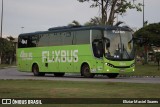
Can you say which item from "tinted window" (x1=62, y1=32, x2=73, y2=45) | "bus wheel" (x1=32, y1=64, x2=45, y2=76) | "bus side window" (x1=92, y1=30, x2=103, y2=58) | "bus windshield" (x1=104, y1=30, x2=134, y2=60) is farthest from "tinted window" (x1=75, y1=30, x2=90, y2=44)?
"bus wheel" (x1=32, y1=64, x2=45, y2=76)

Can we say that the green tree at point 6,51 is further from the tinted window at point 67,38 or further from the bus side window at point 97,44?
the bus side window at point 97,44

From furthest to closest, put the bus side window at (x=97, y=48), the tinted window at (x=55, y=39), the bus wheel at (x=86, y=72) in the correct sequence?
the tinted window at (x=55, y=39), the bus wheel at (x=86, y=72), the bus side window at (x=97, y=48)

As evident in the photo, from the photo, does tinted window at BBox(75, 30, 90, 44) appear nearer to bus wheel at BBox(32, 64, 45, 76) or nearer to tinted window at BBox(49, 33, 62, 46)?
tinted window at BBox(49, 33, 62, 46)

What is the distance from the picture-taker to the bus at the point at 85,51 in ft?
119

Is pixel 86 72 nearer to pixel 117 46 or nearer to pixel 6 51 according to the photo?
pixel 117 46

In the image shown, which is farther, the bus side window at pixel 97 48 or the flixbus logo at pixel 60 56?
the flixbus logo at pixel 60 56

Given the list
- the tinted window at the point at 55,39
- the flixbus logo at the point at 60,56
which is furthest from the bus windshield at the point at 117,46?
the tinted window at the point at 55,39

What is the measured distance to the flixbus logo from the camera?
38500mm

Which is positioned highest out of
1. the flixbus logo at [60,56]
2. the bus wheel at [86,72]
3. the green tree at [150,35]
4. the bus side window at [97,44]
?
the green tree at [150,35]

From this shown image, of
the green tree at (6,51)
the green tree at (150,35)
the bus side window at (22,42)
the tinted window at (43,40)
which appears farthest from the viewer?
the green tree at (6,51)

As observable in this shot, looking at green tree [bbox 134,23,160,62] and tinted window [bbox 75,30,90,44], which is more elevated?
green tree [bbox 134,23,160,62]

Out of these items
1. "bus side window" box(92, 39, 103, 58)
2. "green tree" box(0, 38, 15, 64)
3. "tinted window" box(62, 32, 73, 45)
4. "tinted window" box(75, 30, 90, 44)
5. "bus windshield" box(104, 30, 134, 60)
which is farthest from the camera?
"green tree" box(0, 38, 15, 64)

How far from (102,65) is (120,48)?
5.49 ft

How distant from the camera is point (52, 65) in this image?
40969 millimetres
